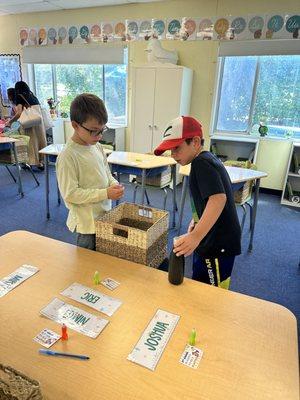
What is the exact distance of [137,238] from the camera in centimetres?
109

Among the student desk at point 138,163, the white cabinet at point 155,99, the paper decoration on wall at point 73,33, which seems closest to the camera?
the student desk at point 138,163

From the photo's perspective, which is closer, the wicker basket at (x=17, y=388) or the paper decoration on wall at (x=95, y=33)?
the wicker basket at (x=17, y=388)

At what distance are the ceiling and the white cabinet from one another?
1205 millimetres

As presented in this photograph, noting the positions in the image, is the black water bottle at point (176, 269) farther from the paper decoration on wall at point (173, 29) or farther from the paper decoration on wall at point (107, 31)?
the paper decoration on wall at point (107, 31)

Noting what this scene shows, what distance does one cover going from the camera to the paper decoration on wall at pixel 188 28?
424 centimetres

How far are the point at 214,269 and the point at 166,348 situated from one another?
1.83 feet

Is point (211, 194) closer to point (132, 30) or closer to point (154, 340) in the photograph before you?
point (154, 340)

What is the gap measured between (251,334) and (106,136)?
4903mm

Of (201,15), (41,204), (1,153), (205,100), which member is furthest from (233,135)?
(1,153)

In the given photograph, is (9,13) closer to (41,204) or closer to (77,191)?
(41,204)

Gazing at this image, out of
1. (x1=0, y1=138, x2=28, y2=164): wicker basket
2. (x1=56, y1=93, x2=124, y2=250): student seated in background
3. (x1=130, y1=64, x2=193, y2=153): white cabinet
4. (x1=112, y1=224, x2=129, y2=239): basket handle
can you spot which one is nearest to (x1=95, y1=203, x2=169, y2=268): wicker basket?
(x1=112, y1=224, x2=129, y2=239): basket handle

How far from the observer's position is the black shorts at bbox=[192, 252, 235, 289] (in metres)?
1.24

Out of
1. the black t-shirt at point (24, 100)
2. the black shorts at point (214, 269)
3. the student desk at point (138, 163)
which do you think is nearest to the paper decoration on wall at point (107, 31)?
the black t-shirt at point (24, 100)

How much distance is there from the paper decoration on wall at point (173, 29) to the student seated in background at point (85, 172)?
3813 millimetres
